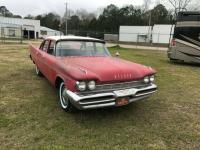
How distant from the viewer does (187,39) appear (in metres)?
12.4

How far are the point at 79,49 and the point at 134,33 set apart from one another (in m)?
42.6

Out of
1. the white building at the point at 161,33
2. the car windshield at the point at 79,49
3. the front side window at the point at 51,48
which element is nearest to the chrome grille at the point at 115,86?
the car windshield at the point at 79,49

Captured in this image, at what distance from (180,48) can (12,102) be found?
31.5 feet

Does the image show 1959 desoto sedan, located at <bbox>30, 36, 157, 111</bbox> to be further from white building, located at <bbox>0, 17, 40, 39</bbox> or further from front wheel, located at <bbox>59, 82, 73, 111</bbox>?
white building, located at <bbox>0, 17, 40, 39</bbox>

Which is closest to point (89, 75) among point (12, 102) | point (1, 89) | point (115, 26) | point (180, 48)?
point (12, 102)

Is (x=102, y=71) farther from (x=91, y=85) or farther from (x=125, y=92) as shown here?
(x=125, y=92)

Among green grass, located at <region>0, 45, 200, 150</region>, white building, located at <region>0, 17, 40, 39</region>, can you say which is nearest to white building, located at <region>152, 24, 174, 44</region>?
white building, located at <region>0, 17, 40, 39</region>

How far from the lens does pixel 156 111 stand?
528 centimetres

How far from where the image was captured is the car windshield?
585 cm

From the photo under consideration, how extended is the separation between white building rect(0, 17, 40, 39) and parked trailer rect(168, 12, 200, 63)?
1460 inches

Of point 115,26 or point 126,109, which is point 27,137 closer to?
point 126,109

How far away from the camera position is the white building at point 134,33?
4734 cm

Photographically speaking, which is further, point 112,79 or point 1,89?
point 1,89

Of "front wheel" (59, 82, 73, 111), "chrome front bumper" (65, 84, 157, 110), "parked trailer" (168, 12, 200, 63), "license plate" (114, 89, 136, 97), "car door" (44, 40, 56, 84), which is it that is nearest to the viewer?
"chrome front bumper" (65, 84, 157, 110)
